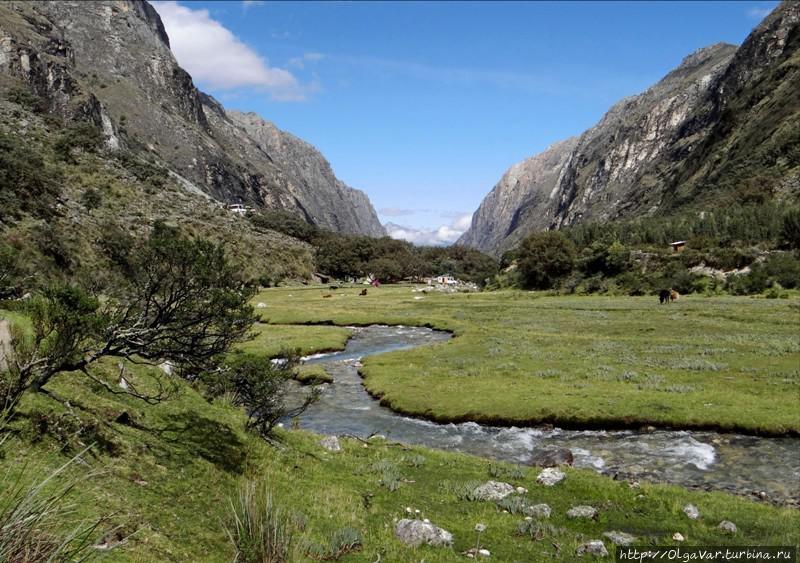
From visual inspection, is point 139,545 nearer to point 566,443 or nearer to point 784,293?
→ point 566,443

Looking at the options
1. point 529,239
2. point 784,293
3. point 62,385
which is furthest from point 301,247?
point 62,385

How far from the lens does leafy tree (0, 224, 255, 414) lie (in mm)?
11469

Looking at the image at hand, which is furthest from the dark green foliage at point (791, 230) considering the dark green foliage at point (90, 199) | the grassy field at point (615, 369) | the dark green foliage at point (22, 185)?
the dark green foliage at point (90, 199)

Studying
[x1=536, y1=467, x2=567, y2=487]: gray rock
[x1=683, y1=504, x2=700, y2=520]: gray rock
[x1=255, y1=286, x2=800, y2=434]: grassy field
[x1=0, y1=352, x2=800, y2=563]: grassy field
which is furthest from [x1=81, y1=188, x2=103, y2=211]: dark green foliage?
[x1=683, y1=504, x2=700, y2=520]: gray rock

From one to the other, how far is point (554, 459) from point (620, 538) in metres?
8.18

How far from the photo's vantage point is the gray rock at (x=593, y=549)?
41.2 ft

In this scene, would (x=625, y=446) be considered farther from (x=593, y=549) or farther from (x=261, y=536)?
(x=261, y=536)

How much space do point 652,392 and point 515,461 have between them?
43.8 feet

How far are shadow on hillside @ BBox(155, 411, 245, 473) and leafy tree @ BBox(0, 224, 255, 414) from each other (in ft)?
7.13

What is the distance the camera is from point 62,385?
1524cm

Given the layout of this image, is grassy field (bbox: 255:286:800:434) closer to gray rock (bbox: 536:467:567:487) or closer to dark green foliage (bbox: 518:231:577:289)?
gray rock (bbox: 536:467:567:487)

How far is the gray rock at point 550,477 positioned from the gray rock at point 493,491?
1.41 m

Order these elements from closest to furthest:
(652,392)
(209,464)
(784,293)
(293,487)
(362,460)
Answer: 1. (209,464)
2. (293,487)
3. (362,460)
4. (652,392)
5. (784,293)

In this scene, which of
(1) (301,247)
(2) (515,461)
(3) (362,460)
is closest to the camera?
(3) (362,460)
